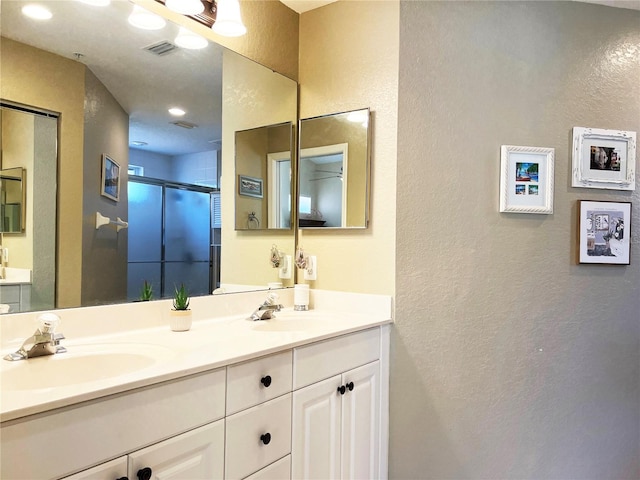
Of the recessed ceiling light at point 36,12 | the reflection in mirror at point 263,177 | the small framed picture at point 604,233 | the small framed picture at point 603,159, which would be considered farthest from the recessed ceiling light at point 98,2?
the small framed picture at point 604,233

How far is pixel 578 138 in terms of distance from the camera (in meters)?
1.81

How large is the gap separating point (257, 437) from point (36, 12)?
1406 millimetres

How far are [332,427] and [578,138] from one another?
1.64m

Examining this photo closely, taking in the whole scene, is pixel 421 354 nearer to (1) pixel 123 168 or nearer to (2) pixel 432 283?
(2) pixel 432 283

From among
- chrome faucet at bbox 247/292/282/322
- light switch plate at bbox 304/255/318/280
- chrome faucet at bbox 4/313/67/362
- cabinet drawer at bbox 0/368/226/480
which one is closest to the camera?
cabinet drawer at bbox 0/368/226/480

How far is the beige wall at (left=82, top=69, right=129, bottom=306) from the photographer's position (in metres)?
1.30

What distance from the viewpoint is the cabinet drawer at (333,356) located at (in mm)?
1339

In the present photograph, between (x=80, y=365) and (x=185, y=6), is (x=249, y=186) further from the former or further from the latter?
(x=80, y=365)

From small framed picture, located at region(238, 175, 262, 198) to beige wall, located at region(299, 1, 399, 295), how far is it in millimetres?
314

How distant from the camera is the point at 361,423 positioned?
1.60 m

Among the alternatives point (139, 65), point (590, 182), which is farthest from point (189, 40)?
point (590, 182)

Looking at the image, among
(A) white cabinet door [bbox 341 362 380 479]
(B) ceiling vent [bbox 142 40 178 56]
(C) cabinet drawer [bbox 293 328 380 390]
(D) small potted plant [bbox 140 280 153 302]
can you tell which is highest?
(B) ceiling vent [bbox 142 40 178 56]

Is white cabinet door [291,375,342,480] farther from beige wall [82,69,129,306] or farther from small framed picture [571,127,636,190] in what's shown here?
small framed picture [571,127,636,190]

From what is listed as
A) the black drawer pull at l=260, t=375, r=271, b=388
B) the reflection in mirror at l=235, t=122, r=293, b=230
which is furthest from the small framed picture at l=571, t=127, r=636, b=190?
the black drawer pull at l=260, t=375, r=271, b=388
